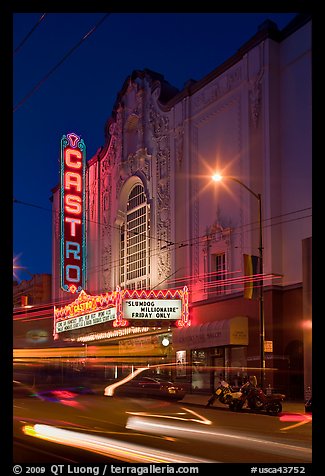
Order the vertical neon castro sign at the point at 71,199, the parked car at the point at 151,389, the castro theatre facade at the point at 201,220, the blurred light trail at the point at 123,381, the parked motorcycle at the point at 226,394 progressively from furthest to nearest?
the blurred light trail at the point at 123,381 < the vertical neon castro sign at the point at 71,199 < the parked car at the point at 151,389 < the castro theatre facade at the point at 201,220 < the parked motorcycle at the point at 226,394

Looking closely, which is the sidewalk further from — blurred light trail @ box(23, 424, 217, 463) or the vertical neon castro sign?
blurred light trail @ box(23, 424, 217, 463)

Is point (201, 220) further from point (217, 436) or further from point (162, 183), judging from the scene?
point (217, 436)

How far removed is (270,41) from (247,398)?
626 inches

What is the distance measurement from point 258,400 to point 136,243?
18.5 metres

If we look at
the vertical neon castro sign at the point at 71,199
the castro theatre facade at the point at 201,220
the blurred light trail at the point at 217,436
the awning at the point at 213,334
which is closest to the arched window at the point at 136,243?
the castro theatre facade at the point at 201,220

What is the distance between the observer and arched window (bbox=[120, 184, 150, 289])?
3662 cm

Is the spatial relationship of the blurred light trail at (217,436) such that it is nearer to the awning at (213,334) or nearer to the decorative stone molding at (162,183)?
the awning at (213,334)

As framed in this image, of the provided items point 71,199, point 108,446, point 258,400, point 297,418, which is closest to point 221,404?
point 258,400

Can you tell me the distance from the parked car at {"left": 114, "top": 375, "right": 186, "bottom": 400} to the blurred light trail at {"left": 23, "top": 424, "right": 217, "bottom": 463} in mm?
16103

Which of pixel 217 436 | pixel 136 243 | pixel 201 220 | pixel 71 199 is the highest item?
pixel 71 199

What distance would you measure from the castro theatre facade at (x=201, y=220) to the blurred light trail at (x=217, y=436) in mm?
10485

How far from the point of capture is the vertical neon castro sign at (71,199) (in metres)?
35.0

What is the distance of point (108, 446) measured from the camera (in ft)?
32.9

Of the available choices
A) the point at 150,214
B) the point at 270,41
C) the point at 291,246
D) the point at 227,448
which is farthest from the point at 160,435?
the point at 150,214
